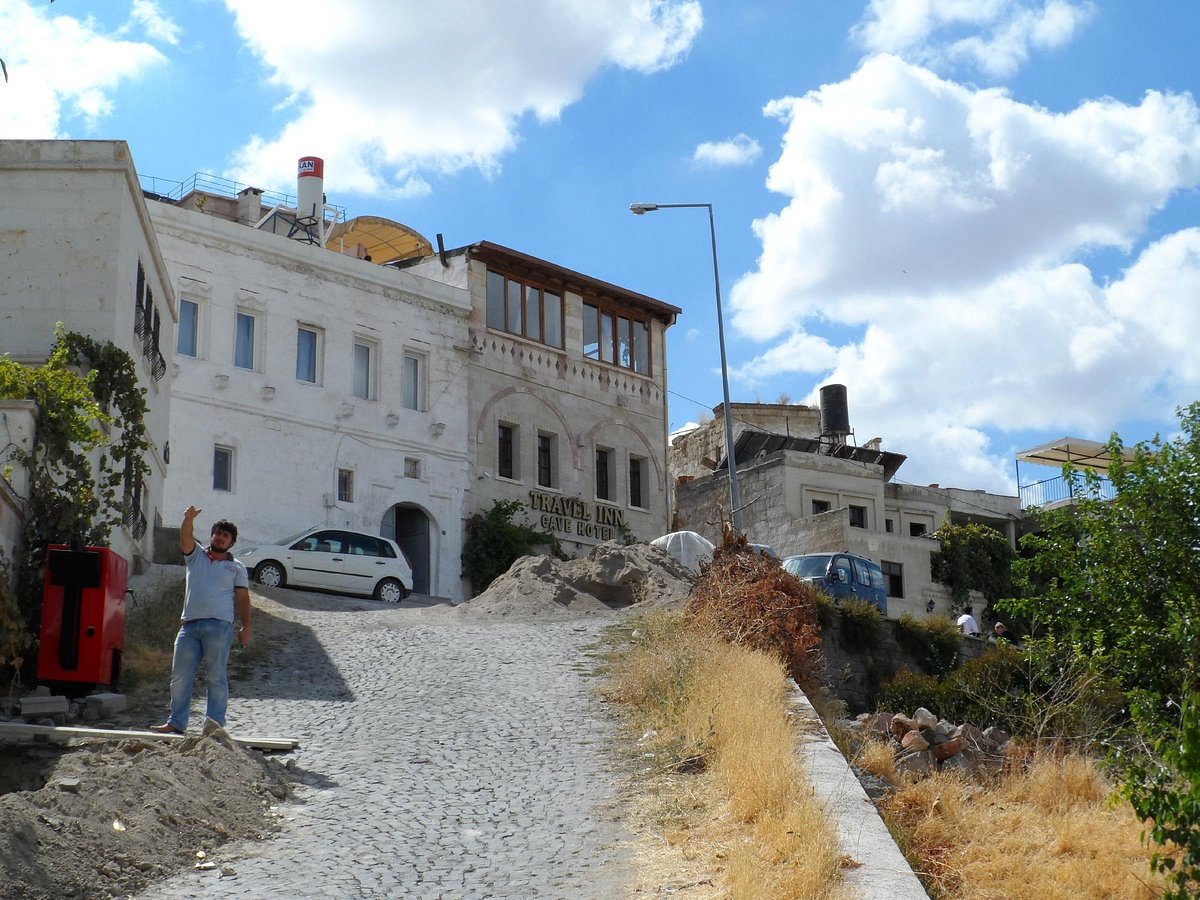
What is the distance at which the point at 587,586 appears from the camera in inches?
990

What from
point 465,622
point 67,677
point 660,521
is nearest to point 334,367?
point 660,521

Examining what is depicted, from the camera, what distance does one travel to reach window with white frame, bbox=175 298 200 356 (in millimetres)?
34250

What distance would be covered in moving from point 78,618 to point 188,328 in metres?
20.8

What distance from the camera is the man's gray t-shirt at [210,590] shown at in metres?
12.4

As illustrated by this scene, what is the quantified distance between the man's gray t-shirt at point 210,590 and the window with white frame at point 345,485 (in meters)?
24.4

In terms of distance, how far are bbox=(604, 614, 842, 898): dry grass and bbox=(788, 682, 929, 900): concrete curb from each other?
0.15m

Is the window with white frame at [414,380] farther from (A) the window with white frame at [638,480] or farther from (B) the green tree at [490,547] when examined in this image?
(A) the window with white frame at [638,480]

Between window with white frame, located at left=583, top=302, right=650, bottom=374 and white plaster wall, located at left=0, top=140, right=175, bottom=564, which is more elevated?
window with white frame, located at left=583, top=302, right=650, bottom=374

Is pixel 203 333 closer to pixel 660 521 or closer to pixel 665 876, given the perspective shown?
pixel 660 521

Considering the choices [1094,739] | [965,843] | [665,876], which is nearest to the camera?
[665,876]

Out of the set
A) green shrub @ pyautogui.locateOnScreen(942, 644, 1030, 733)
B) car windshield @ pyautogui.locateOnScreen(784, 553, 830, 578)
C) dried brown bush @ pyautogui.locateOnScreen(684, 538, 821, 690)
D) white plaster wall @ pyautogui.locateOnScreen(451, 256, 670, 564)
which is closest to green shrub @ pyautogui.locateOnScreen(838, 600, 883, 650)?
green shrub @ pyautogui.locateOnScreen(942, 644, 1030, 733)

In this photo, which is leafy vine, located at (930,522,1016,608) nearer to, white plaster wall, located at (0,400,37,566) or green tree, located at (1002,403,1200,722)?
green tree, located at (1002,403,1200,722)

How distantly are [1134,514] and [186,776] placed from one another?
18.3 metres

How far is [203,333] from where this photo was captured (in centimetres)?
3459
